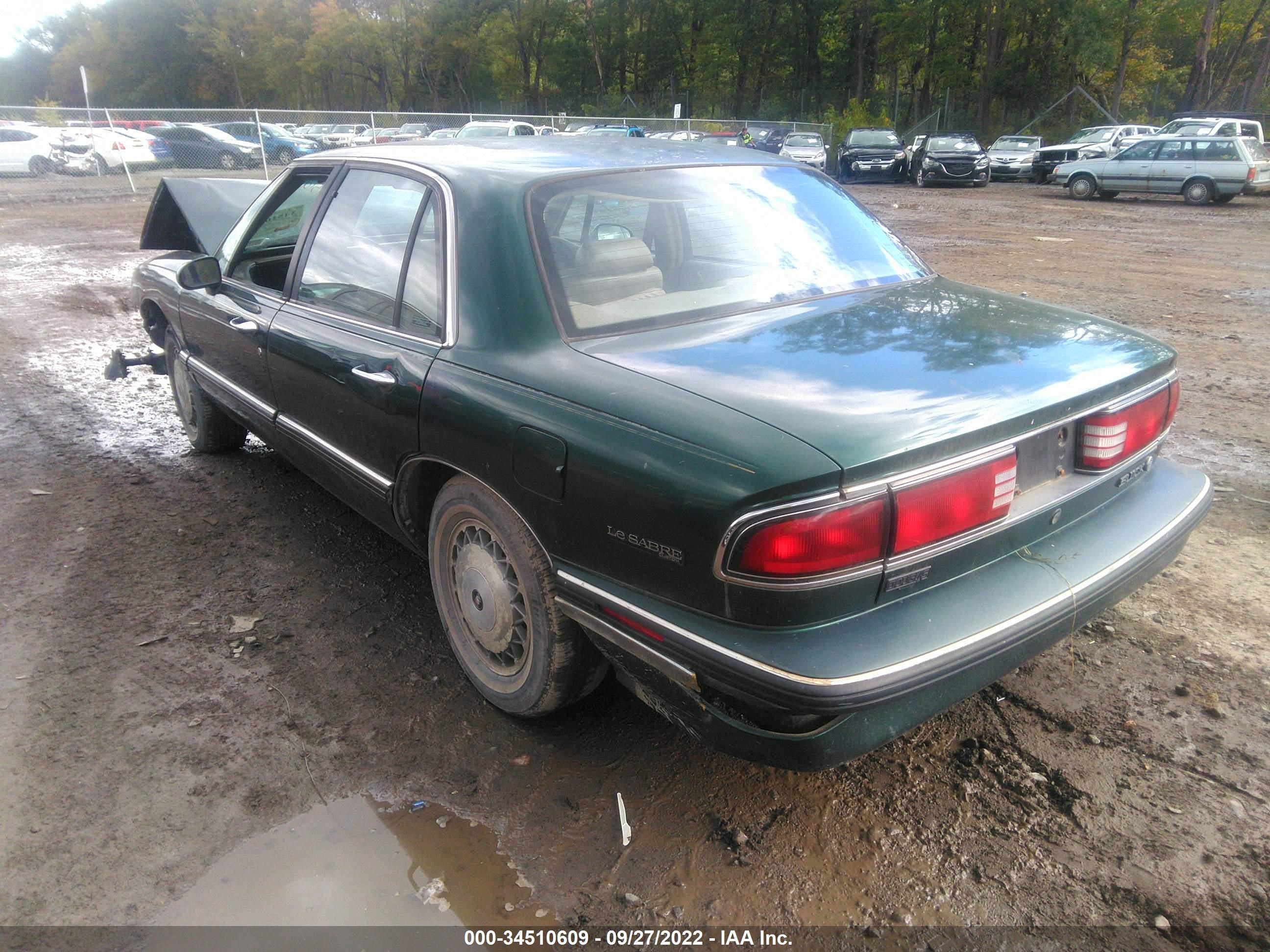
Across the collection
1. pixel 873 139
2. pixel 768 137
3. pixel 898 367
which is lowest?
pixel 898 367

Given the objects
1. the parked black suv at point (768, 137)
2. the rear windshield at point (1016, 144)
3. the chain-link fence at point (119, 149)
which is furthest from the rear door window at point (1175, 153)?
the chain-link fence at point (119, 149)

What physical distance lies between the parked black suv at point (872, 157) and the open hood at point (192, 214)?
939 inches

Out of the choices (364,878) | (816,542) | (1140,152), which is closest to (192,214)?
(364,878)

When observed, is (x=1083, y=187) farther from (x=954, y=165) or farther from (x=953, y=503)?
(x=953, y=503)

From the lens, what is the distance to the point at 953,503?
201 centimetres

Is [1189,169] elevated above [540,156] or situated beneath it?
elevated above

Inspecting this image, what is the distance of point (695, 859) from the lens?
2.23 m

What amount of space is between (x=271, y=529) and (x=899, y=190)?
2387 cm

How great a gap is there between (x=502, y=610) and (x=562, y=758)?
476 mm

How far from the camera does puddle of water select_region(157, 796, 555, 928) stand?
209cm

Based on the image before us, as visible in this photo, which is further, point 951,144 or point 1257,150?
point 951,144

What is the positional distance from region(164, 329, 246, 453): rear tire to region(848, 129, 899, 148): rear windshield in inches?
1006

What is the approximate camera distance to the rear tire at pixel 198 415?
4.80 meters

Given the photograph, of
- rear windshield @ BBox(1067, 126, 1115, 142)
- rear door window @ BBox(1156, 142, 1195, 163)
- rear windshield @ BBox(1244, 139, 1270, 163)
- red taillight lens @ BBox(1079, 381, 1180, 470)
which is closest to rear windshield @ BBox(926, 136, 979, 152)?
rear windshield @ BBox(1067, 126, 1115, 142)
